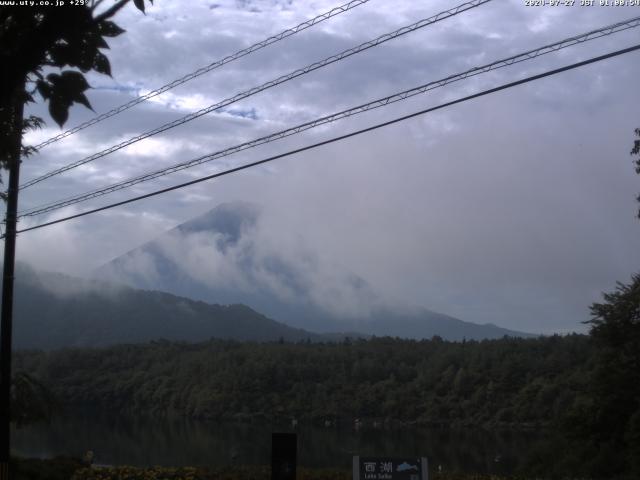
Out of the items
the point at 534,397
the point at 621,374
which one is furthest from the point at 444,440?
the point at 621,374

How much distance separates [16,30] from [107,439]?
46.0 metres

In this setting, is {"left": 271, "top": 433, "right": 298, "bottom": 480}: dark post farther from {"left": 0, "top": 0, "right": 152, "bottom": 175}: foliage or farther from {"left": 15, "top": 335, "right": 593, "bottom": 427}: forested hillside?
{"left": 15, "top": 335, "right": 593, "bottom": 427}: forested hillside

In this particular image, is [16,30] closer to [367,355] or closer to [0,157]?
[0,157]

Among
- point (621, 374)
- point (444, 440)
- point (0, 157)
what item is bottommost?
point (444, 440)

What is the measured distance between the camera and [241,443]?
43.3m

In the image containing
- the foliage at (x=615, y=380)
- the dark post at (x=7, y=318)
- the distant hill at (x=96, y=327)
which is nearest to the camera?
the dark post at (x=7, y=318)

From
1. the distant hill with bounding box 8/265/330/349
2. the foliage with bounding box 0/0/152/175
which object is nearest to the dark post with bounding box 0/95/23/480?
the foliage with bounding box 0/0/152/175

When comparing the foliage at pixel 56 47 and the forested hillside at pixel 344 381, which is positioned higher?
the foliage at pixel 56 47

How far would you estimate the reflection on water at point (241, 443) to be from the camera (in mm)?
34469

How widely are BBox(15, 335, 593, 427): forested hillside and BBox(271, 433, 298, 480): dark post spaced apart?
1641 inches

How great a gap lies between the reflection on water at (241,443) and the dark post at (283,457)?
18.4 meters

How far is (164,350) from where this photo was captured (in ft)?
289

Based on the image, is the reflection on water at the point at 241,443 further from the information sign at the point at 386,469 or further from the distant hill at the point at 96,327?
the distant hill at the point at 96,327

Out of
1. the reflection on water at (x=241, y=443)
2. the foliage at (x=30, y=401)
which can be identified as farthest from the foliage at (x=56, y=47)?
the reflection on water at (x=241, y=443)
